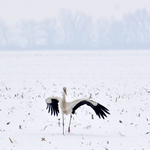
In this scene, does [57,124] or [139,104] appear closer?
Result: [57,124]

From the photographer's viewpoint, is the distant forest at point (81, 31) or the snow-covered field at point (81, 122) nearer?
the snow-covered field at point (81, 122)

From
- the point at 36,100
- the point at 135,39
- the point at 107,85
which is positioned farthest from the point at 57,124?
the point at 135,39

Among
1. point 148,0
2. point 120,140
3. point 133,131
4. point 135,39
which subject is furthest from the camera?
point 148,0

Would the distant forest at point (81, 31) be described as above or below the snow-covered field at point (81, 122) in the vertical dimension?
above

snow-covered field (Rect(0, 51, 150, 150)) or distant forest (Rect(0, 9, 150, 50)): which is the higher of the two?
distant forest (Rect(0, 9, 150, 50))

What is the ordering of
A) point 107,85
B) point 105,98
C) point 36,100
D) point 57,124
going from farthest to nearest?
1. point 107,85
2. point 105,98
3. point 36,100
4. point 57,124

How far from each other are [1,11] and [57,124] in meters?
179

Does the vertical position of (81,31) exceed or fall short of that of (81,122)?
it exceeds it

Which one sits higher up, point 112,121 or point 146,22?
point 146,22

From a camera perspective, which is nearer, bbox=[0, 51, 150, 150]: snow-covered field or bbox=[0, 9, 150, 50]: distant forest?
bbox=[0, 51, 150, 150]: snow-covered field

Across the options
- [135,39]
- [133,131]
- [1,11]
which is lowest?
[133,131]

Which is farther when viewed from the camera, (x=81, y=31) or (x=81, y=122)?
(x=81, y=31)

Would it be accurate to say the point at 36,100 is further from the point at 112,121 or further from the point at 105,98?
the point at 112,121

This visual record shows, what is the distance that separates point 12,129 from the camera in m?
8.70
